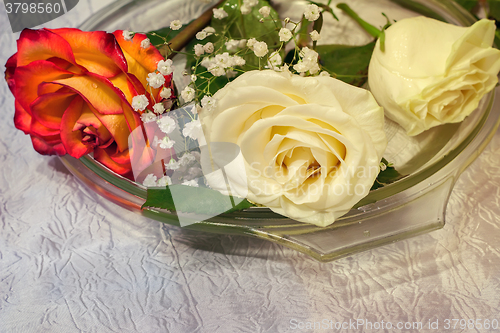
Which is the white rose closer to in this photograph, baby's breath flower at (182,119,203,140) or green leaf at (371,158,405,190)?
green leaf at (371,158,405,190)

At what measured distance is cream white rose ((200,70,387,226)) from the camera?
195 millimetres

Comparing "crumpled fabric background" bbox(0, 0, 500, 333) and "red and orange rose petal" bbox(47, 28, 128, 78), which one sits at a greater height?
"red and orange rose petal" bbox(47, 28, 128, 78)

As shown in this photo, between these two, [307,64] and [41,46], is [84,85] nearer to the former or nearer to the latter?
[41,46]

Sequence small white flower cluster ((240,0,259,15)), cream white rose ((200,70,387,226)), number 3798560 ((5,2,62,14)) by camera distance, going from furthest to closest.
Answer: number 3798560 ((5,2,62,14)) < small white flower cluster ((240,0,259,15)) < cream white rose ((200,70,387,226))

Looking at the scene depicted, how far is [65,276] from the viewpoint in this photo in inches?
12.1

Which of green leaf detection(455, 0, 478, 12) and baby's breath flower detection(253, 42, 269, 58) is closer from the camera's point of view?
baby's breath flower detection(253, 42, 269, 58)

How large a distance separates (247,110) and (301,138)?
0.03m

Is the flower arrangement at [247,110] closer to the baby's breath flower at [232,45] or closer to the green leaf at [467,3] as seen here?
the baby's breath flower at [232,45]

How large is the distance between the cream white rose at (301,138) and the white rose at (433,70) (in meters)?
0.07

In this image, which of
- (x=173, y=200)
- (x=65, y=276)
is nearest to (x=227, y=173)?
(x=173, y=200)

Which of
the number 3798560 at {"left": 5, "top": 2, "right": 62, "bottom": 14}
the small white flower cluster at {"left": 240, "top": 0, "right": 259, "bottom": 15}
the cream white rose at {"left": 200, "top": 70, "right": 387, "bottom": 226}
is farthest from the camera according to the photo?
the number 3798560 at {"left": 5, "top": 2, "right": 62, "bottom": 14}

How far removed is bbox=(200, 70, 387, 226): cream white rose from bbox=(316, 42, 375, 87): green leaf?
0.12 meters

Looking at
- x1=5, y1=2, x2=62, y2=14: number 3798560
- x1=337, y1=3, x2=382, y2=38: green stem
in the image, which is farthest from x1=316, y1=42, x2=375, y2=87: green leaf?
x1=5, y1=2, x2=62, y2=14: number 3798560

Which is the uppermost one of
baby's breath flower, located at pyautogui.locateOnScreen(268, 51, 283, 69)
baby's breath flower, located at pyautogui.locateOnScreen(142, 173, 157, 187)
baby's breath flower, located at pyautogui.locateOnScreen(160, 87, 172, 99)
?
baby's breath flower, located at pyautogui.locateOnScreen(268, 51, 283, 69)
